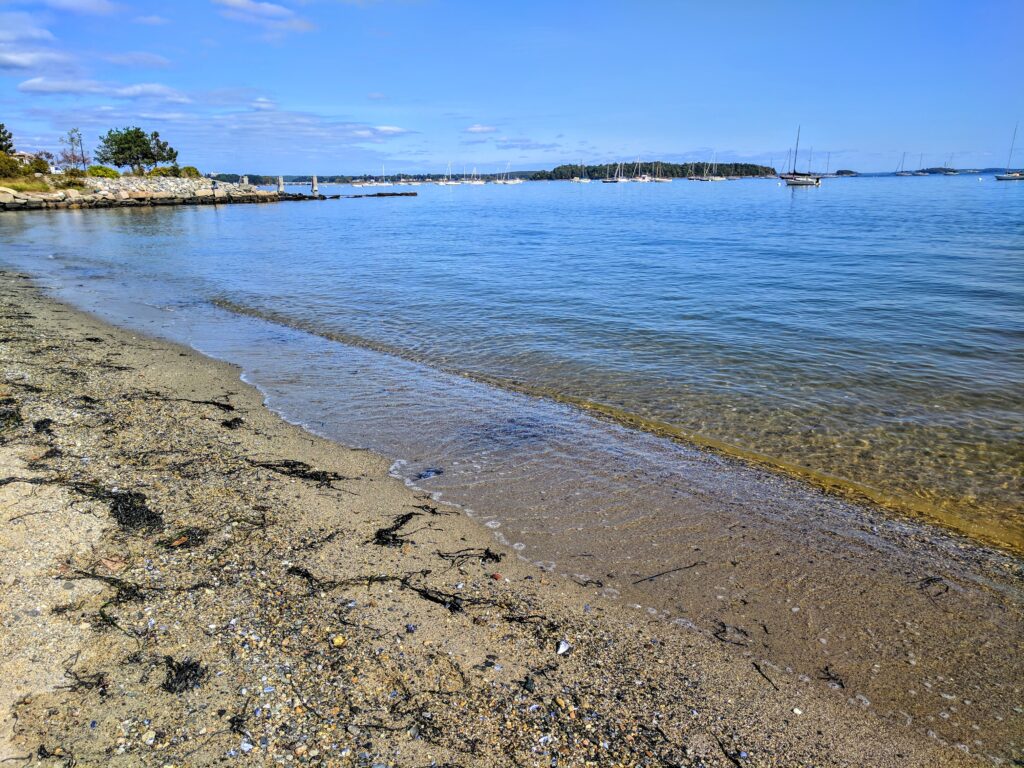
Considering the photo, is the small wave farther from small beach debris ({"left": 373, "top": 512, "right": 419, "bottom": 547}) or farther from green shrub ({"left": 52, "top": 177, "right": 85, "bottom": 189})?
green shrub ({"left": 52, "top": 177, "right": 85, "bottom": 189})

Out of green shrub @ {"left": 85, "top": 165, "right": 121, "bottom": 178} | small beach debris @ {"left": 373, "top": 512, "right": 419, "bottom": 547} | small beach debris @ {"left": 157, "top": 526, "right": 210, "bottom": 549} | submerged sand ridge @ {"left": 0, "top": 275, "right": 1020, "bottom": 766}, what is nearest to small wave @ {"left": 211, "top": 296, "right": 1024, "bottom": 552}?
submerged sand ridge @ {"left": 0, "top": 275, "right": 1020, "bottom": 766}

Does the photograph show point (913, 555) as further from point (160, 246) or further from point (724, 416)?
point (160, 246)

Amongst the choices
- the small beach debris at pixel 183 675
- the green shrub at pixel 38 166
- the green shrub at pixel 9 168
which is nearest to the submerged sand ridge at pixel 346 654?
the small beach debris at pixel 183 675

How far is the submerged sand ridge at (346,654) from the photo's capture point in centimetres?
329

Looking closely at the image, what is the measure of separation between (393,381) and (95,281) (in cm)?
1823

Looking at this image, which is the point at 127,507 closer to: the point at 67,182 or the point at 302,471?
the point at 302,471

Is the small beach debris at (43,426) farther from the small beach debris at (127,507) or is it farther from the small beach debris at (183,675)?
the small beach debris at (183,675)

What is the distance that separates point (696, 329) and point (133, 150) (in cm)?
11842

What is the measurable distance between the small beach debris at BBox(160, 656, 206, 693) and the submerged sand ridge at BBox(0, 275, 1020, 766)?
13 millimetres

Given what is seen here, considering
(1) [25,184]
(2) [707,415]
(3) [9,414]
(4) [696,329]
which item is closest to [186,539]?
(3) [9,414]

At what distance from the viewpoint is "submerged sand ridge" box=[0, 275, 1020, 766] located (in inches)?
130

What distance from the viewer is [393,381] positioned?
1104 cm

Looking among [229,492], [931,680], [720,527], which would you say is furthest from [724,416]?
[229,492]

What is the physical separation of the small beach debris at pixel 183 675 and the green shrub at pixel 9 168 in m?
93.0
